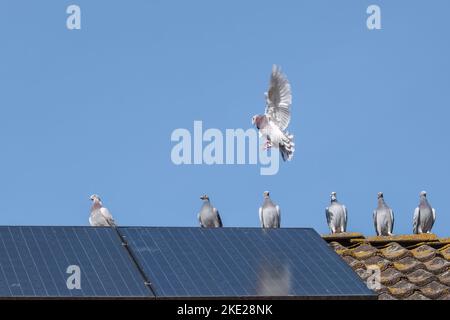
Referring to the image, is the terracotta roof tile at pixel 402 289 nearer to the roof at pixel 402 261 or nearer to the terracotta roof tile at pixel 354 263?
the roof at pixel 402 261

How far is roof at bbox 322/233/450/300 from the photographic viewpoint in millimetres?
18297

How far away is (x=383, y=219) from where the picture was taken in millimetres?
31250

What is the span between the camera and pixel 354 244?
21156 mm

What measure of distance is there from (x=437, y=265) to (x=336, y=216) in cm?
1280

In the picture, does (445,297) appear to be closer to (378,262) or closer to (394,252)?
(378,262)

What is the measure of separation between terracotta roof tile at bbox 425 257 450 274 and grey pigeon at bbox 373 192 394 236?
10.1 meters

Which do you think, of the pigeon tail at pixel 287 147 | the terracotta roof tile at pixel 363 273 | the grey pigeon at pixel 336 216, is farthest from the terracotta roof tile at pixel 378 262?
the grey pigeon at pixel 336 216

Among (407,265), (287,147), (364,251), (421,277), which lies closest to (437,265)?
(407,265)

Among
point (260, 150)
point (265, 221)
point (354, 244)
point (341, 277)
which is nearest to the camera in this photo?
point (341, 277)

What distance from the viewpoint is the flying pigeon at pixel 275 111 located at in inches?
1099
